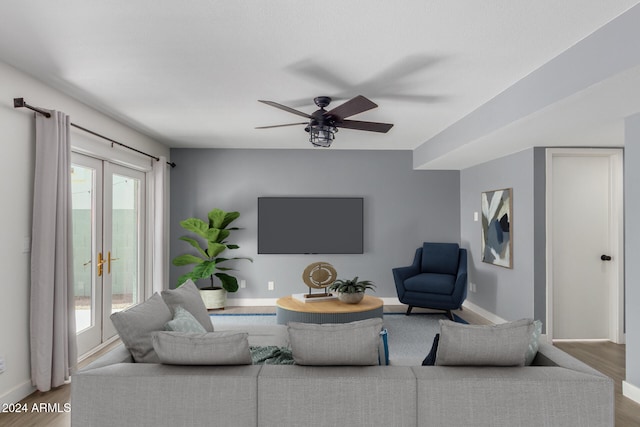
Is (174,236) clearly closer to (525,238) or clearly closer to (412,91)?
(412,91)

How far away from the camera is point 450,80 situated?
3227 millimetres

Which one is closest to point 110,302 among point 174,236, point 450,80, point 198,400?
point 174,236

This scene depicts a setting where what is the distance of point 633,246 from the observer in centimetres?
313

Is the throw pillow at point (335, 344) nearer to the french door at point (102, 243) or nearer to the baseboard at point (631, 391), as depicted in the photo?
the baseboard at point (631, 391)

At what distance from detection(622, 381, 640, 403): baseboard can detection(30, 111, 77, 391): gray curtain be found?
14.0 ft

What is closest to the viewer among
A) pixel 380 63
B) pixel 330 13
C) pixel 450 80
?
pixel 330 13

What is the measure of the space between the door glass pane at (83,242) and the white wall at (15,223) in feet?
2.56

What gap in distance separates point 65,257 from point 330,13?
2715mm

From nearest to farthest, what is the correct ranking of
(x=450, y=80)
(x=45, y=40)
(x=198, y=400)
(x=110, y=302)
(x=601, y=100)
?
1. (x=198, y=400)
2. (x=45, y=40)
3. (x=601, y=100)
4. (x=450, y=80)
5. (x=110, y=302)

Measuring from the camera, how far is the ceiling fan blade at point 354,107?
3.04 m

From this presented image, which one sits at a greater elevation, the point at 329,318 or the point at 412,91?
the point at 412,91

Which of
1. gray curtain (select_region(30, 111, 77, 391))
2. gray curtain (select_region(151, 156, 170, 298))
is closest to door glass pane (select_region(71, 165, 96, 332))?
gray curtain (select_region(30, 111, 77, 391))

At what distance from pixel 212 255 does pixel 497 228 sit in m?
3.79

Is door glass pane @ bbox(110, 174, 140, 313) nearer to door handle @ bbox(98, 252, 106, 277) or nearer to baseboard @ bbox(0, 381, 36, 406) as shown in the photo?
door handle @ bbox(98, 252, 106, 277)
